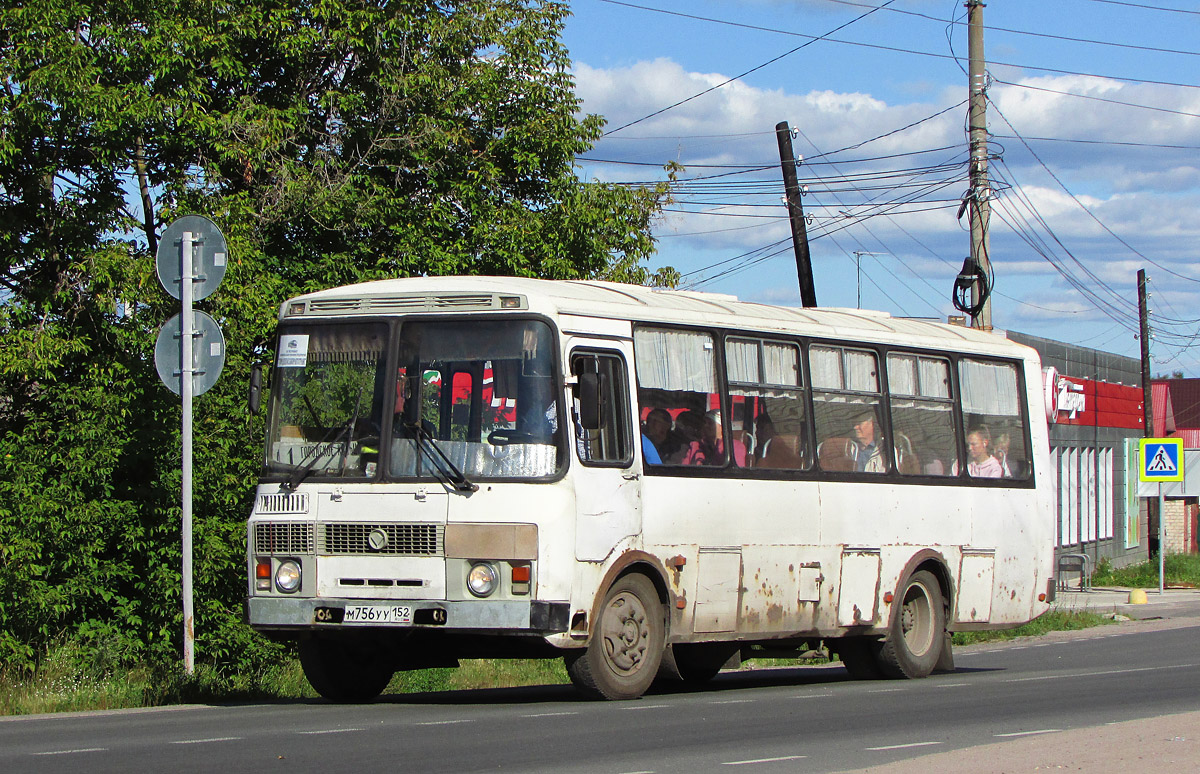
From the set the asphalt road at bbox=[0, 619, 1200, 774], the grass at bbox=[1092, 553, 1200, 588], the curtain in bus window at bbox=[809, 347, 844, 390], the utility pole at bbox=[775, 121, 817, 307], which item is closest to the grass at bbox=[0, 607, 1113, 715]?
the asphalt road at bbox=[0, 619, 1200, 774]

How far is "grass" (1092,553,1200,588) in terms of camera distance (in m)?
41.6

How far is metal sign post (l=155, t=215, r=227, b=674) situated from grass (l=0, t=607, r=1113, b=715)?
61cm

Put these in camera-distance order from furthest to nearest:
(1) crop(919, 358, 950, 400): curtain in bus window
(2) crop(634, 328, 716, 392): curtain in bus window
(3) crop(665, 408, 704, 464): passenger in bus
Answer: (1) crop(919, 358, 950, 400): curtain in bus window < (3) crop(665, 408, 704, 464): passenger in bus < (2) crop(634, 328, 716, 392): curtain in bus window

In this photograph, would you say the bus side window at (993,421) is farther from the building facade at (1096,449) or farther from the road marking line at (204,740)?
the building facade at (1096,449)

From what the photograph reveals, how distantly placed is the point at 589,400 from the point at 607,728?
244 cm

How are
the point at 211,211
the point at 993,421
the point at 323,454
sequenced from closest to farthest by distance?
the point at 323,454
the point at 993,421
the point at 211,211

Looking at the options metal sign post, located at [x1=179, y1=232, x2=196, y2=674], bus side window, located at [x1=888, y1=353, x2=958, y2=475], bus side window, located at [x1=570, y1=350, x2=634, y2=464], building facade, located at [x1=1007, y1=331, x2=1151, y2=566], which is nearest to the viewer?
bus side window, located at [x1=570, y1=350, x2=634, y2=464]

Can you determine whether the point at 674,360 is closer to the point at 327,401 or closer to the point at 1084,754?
the point at 327,401

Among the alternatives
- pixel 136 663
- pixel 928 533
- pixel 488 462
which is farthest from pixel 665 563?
pixel 136 663

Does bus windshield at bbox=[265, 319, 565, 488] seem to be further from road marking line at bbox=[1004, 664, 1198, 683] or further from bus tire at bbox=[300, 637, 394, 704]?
road marking line at bbox=[1004, 664, 1198, 683]

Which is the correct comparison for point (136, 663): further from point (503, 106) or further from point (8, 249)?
point (503, 106)

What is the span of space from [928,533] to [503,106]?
9908mm

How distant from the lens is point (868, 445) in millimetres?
14695

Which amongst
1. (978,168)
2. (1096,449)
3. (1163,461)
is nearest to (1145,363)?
(1096,449)
